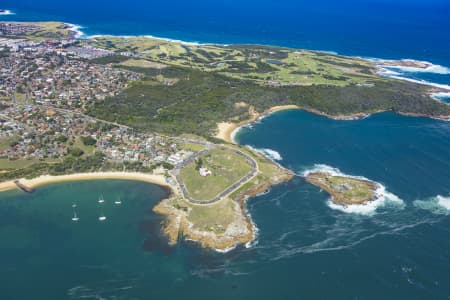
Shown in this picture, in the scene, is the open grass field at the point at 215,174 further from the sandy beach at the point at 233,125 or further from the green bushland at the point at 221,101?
the green bushland at the point at 221,101

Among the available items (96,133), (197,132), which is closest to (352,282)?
(197,132)

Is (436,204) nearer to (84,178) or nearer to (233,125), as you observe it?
(233,125)

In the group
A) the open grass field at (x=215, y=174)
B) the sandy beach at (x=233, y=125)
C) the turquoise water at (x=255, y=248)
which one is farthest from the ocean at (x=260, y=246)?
the sandy beach at (x=233, y=125)

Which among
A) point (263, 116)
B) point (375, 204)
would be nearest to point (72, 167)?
point (263, 116)

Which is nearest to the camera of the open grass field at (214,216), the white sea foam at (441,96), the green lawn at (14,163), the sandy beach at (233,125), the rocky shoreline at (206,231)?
the rocky shoreline at (206,231)

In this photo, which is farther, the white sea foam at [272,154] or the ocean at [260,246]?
the white sea foam at [272,154]

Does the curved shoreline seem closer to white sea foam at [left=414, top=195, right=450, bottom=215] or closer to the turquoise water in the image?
the turquoise water

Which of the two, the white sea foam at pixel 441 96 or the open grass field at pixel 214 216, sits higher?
the white sea foam at pixel 441 96
